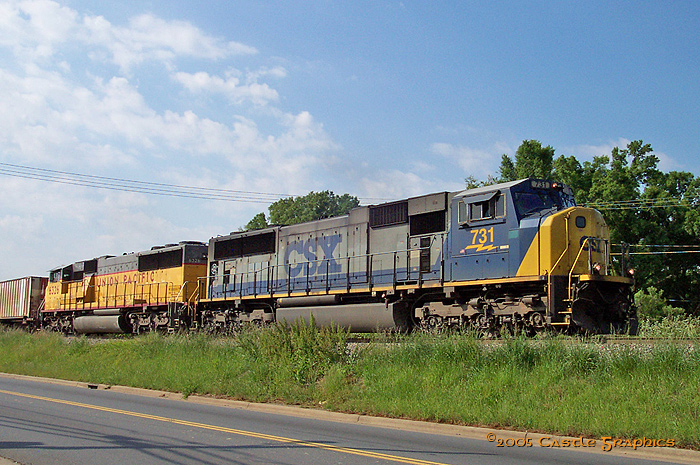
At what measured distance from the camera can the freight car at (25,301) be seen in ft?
126

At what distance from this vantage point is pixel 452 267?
55.9 ft

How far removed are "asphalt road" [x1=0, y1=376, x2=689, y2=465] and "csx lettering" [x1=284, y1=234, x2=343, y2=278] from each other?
9.53 metres

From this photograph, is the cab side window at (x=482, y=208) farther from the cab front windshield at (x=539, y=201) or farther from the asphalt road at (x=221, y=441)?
the asphalt road at (x=221, y=441)

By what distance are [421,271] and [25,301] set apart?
30291mm

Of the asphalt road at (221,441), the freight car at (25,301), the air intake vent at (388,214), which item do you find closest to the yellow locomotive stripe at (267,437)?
the asphalt road at (221,441)

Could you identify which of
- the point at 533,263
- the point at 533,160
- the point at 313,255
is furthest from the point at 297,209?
the point at 533,263

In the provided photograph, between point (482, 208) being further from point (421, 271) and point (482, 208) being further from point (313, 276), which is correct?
point (313, 276)

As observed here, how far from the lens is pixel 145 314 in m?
29.1

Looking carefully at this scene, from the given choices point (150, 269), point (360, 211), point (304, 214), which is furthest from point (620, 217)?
point (304, 214)

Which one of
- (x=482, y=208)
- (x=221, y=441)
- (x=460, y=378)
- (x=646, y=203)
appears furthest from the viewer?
(x=646, y=203)

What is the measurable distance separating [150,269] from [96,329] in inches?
180

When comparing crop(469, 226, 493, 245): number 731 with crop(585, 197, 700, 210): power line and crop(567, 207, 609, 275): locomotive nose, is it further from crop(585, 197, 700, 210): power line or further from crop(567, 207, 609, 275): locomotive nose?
crop(585, 197, 700, 210): power line

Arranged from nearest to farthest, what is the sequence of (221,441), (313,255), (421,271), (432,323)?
(221,441) → (432,323) → (421,271) → (313,255)

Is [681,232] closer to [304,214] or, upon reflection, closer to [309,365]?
[309,365]
